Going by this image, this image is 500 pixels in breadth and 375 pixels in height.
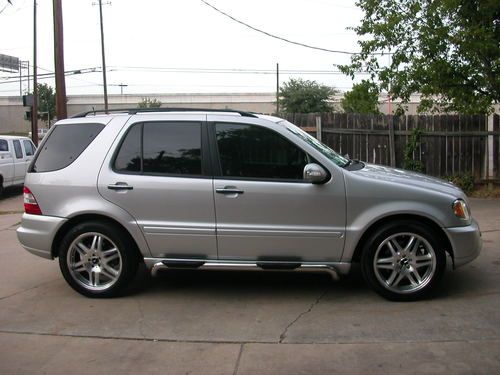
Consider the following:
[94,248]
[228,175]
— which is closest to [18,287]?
[94,248]

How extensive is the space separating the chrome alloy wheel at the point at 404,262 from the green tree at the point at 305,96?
41.1m

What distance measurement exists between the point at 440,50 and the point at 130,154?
895 centimetres

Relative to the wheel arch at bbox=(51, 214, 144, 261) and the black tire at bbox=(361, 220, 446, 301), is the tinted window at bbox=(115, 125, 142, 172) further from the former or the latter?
the black tire at bbox=(361, 220, 446, 301)

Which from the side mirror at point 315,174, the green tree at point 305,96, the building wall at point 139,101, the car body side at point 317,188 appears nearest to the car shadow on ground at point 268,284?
the car body side at point 317,188

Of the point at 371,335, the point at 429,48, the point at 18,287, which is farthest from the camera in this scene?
the point at 429,48

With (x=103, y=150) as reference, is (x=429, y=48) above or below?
above

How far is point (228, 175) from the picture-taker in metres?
5.24

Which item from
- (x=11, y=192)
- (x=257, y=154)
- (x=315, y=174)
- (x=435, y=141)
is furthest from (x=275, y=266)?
(x=11, y=192)

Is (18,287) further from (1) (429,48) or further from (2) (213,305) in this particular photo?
(1) (429,48)

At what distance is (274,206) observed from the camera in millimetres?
5094

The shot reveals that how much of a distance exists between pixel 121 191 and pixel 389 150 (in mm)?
8711

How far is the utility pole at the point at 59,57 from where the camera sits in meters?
12.8

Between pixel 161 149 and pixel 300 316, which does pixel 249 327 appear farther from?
pixel 161 149

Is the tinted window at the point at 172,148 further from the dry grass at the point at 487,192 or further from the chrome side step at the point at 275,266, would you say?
the dry grass at the point at 487,192
